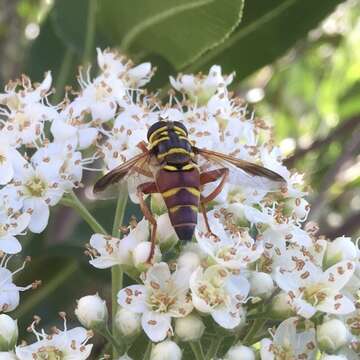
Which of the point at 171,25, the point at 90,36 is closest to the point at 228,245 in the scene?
the point at 171,25

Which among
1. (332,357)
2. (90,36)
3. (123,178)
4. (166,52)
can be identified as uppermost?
(90,36)

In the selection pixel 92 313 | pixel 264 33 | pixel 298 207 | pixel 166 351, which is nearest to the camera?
pixel 166 351

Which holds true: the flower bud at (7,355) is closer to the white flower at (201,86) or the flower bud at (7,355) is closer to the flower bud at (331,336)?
the flower bud at (331,336)

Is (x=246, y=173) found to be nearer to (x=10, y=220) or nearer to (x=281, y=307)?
(x=281, y=307)

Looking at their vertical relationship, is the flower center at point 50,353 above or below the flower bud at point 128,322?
below

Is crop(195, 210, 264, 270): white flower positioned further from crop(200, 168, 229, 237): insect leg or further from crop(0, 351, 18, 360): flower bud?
crop(0, 351, 18, 360): flower bud

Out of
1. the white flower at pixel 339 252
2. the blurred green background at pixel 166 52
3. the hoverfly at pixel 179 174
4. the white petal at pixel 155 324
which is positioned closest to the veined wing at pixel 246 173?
the hoverfly at pixel 179 174

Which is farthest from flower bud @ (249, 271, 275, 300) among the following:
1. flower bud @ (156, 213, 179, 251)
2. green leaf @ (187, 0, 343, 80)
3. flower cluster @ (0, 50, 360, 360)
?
green leaf @ (187, 0, 343, 80)
